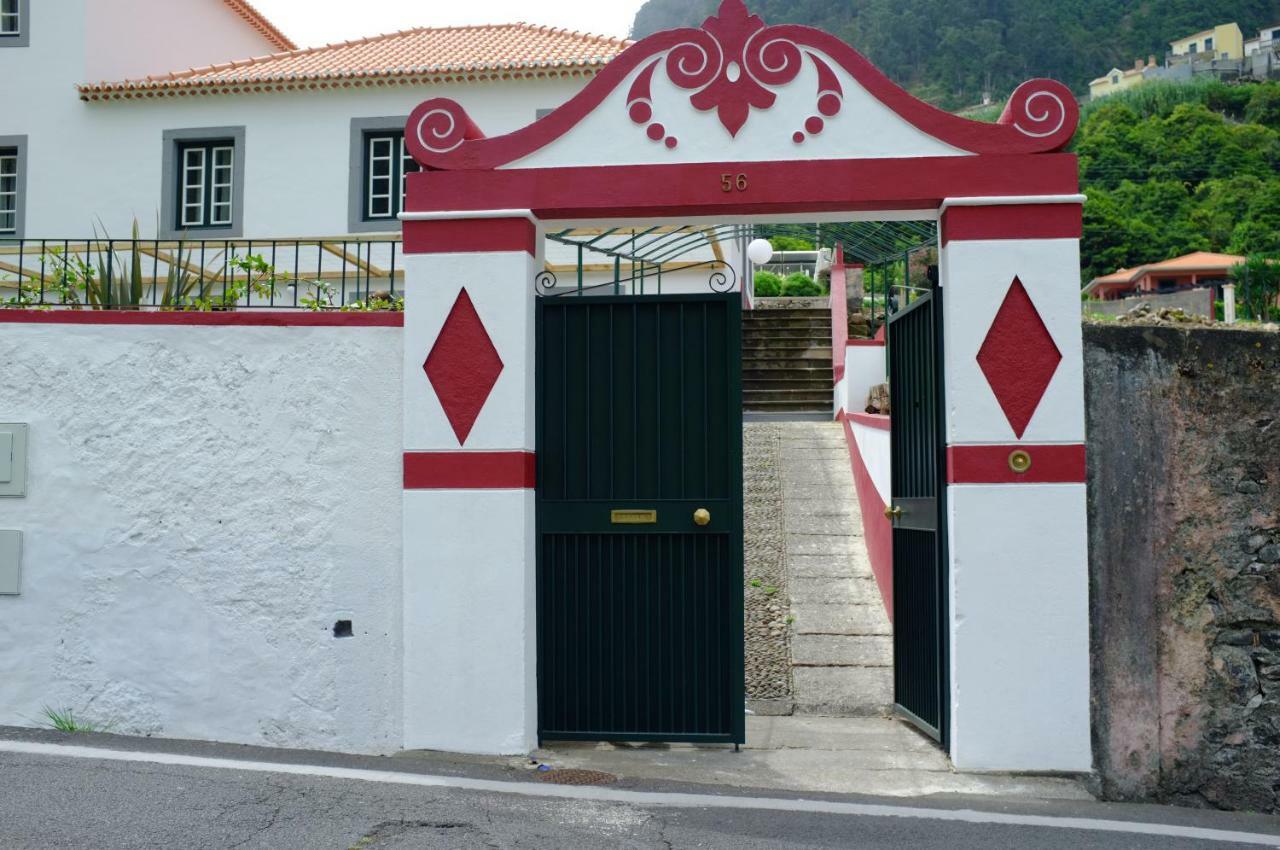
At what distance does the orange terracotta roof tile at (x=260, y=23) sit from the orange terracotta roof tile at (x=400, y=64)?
14.5 ft

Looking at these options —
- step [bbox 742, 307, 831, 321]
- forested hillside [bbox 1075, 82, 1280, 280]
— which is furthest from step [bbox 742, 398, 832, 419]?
forested hillside [bbox 1075, 82, 1280, 280]

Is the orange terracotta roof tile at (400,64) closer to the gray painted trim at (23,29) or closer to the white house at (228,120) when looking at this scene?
the white house at (228,120)

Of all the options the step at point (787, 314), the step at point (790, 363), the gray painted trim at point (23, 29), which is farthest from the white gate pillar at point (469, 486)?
the gray painted trim at point (23, 29)

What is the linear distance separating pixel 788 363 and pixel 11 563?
519 inches

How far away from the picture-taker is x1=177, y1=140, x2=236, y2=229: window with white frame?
20484mm

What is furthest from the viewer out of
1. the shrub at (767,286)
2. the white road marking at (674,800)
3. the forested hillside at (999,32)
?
the forested hillside at (999,32)

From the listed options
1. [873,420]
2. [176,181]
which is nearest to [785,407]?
[873,420]

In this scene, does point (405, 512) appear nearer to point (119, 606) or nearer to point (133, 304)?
point (119, 606)

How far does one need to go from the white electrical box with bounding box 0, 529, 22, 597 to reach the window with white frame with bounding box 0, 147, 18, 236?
15689mm

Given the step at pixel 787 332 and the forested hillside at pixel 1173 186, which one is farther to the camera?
the forested hillside at pixel 1173 186

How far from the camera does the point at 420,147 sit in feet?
22.9

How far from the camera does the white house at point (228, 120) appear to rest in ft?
64.8

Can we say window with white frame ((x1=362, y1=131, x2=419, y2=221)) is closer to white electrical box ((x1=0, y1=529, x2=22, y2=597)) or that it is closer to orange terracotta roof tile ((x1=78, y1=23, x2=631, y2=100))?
orange terracotta roof tile ((x1=78, y1=23, x2=631, y2=100))

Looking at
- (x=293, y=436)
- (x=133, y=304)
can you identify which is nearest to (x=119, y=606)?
(x=293, y=436)
